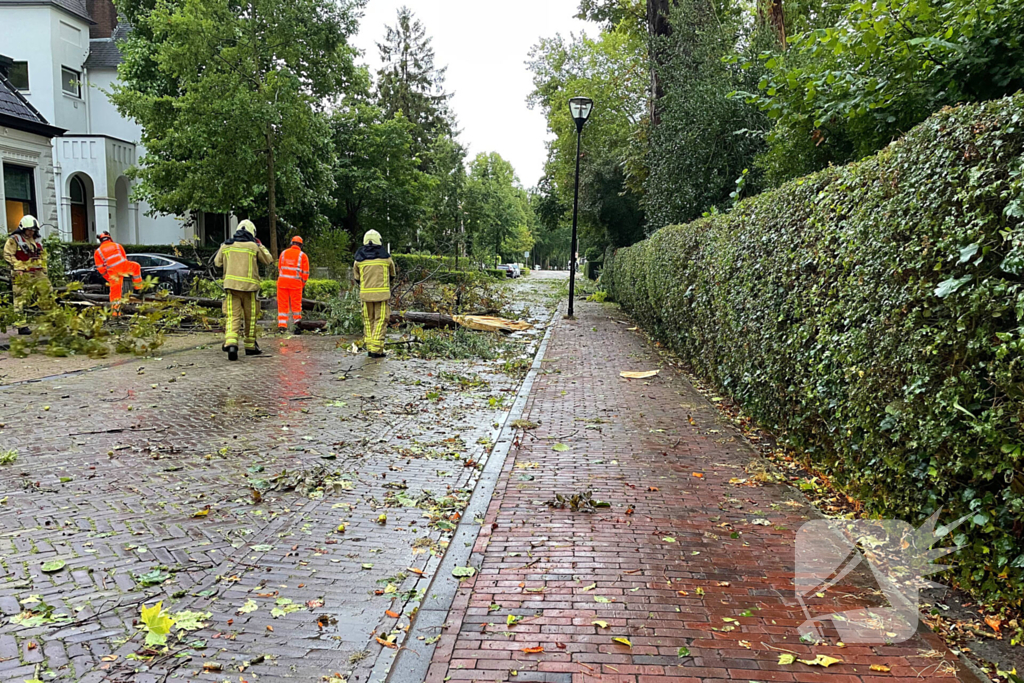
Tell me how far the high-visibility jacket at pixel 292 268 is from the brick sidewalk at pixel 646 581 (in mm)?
9037

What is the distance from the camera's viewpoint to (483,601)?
3.62 m

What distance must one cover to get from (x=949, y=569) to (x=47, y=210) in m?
26.7

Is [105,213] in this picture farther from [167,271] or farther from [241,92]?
[241,92]

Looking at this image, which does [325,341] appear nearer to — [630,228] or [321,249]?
[321,249]

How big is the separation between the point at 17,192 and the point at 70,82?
1287 centimetres

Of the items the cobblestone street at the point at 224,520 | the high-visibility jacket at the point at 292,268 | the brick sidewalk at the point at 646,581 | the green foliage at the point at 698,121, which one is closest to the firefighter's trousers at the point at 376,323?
the cobblestone street at the point at 224,520

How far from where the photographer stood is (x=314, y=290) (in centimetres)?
1883

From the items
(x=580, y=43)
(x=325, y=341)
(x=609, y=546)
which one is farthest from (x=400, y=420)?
(x=580, y=43)

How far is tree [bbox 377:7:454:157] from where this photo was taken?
49.6 m

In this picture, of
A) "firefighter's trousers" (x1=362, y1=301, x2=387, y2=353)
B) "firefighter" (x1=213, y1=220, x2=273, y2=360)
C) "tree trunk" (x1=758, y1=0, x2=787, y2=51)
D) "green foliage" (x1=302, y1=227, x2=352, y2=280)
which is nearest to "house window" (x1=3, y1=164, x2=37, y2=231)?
"green foliage" (x1=302, y1=227, x2=352, y2=280)

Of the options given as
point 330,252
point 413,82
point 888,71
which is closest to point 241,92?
point 330,252

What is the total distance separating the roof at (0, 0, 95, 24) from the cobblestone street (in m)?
28.6

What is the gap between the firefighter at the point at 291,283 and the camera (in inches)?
559

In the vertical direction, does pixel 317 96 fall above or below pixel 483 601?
above
